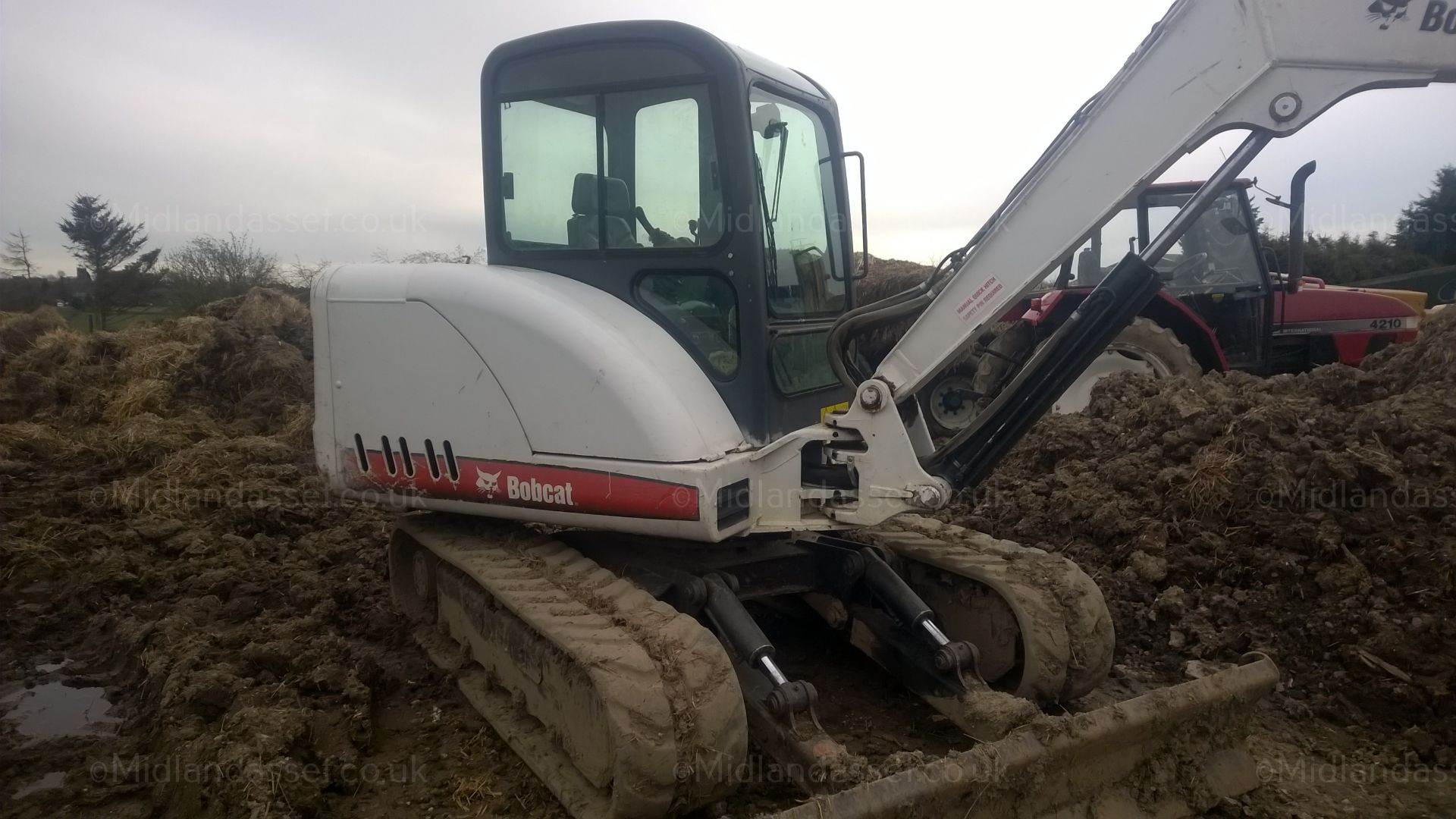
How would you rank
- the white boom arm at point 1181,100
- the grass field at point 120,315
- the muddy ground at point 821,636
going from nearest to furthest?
1. the white boom arm at point 1181,100
2. the muddy ground at point 821,636
3. the grass field at point 120,315

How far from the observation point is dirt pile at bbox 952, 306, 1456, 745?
13.3 ft

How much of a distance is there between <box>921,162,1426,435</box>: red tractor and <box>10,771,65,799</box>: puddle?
6563mm

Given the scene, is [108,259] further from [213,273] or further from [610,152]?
[610,152]

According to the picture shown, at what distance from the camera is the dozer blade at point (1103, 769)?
8.46 ft

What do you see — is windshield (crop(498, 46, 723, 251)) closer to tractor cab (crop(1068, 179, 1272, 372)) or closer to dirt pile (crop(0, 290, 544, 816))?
dirt pile (crop(0, 290, 544, 816))

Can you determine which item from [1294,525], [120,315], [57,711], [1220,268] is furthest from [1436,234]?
[120,315]

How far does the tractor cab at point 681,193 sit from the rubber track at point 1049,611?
3.03 feet

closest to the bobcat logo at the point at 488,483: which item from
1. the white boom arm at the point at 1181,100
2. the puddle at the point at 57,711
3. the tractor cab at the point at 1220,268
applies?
the white boom arm at the point at 1181,100

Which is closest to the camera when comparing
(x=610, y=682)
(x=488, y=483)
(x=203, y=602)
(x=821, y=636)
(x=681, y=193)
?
(x=610, y=682)

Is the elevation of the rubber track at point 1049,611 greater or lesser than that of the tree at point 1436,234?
lesser

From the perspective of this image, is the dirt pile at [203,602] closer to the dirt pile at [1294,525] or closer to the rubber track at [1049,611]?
the rubber track at [1049,611]

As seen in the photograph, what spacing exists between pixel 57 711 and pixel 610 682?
2969 mm

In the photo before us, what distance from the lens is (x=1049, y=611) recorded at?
12.1ft

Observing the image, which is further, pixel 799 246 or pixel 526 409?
pixel 799 246
